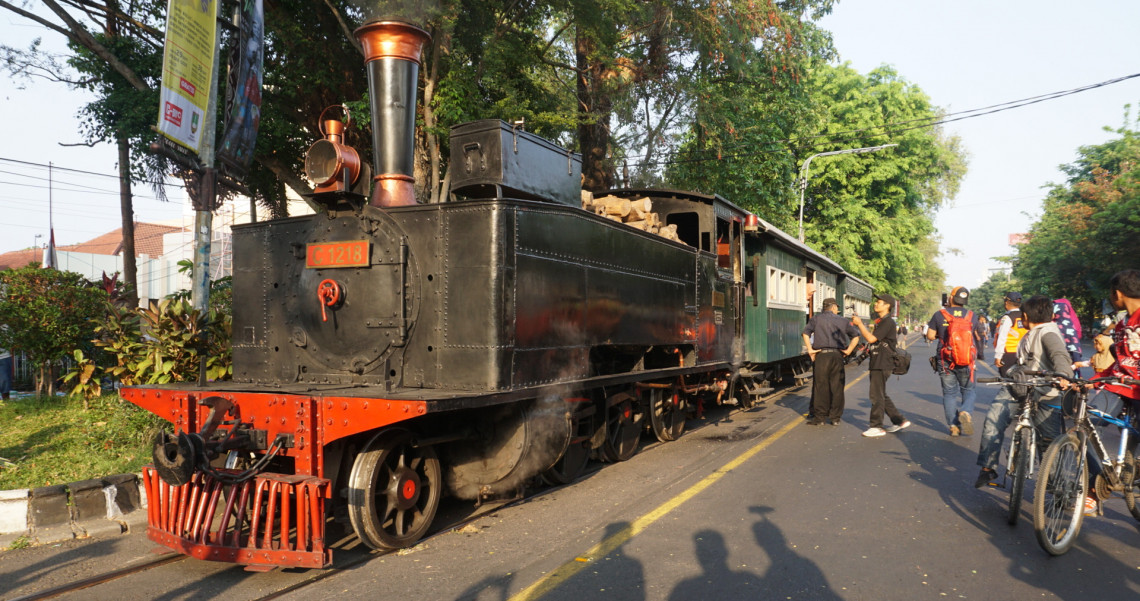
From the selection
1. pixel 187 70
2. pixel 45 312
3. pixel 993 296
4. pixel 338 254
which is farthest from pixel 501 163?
pixel 993 296

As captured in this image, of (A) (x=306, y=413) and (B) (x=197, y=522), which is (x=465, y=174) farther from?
(B) (x=197, y=522)

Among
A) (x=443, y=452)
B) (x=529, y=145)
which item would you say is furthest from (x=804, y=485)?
(x=529, y=145)

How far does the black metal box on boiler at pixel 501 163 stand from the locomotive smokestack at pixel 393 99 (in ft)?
1.29

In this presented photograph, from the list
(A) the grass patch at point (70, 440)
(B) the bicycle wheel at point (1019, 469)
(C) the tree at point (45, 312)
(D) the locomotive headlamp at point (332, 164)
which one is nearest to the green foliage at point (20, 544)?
(A) the grass patch at point (70, 440)

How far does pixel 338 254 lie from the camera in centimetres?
475

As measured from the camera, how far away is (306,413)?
404 cm

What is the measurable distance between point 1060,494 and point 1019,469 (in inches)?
12.2

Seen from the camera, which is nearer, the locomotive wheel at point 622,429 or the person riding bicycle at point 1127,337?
the person riding bicycle at point 1127,337

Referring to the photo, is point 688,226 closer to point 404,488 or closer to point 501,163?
point 501,163

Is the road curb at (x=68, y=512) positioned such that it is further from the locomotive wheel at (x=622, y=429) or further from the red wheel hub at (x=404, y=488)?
the locomotive wheel at (x=622, y=429)

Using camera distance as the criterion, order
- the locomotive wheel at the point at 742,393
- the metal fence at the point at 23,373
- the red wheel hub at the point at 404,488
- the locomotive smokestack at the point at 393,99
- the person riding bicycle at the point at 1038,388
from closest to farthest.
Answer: the red wheel hub at the point at 404,488, the person riding bicycle at the point at 1038,388, the locomotive smokestack at the point at 393,99, the metal fence at the point at 23,373, the locomotive wheel at the point at 742,393

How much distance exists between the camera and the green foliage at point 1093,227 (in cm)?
2505

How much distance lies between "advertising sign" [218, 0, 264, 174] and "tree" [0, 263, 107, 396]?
236 cm

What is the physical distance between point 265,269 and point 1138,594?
560cm
